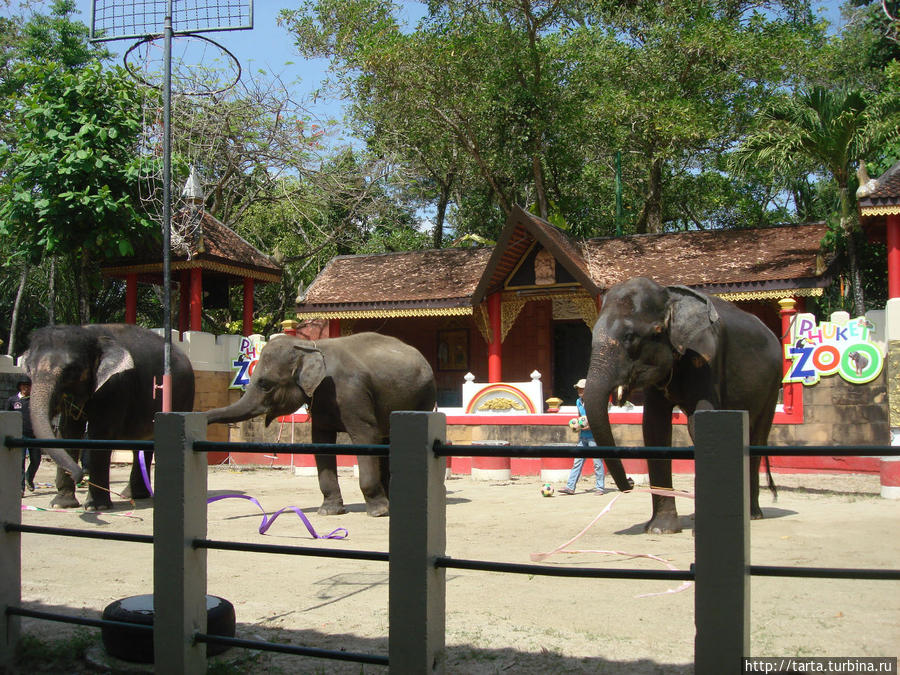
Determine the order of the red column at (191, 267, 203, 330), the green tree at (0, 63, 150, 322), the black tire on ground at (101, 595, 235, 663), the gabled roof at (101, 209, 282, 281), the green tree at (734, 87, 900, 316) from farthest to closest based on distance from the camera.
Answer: the red column at (191, 267, 203, 330) < the gabled roof at (101, 209, 282, 281) < the green tree at (0, 63, 150, 322) < the green tree at (734, 87, 900, 316) < the black tire on ground at (101, 595, 235, 663)

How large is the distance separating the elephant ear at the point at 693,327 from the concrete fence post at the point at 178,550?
16.1 feet

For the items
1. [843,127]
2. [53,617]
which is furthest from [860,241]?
[53,617]

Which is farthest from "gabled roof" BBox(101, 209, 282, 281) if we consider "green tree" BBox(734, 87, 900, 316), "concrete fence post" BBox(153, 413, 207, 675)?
"concrete fence post" BBox(153, 413, 207, 675)

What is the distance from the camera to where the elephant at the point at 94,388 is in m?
9.04

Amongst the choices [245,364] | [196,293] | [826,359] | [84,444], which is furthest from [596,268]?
[84,444]

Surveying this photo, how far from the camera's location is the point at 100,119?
18.8 metres

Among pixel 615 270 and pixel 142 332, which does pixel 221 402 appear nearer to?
pixel 142 332

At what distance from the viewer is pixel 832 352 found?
12867 millimetres

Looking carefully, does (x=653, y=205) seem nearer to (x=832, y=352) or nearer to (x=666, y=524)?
(x=832, y=352)

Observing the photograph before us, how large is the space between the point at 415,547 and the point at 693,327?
4.90 meters

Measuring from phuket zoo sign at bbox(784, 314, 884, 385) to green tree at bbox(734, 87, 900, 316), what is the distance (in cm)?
298

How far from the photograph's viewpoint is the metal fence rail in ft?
9.52

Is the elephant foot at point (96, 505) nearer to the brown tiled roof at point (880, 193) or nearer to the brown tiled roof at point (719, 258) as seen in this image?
the brown tiled roof at point (719, 258)

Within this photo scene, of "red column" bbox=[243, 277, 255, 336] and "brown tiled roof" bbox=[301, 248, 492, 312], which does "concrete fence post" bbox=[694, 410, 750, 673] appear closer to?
"brown tiled roof" bbox=[301, 248, 492, 312]
